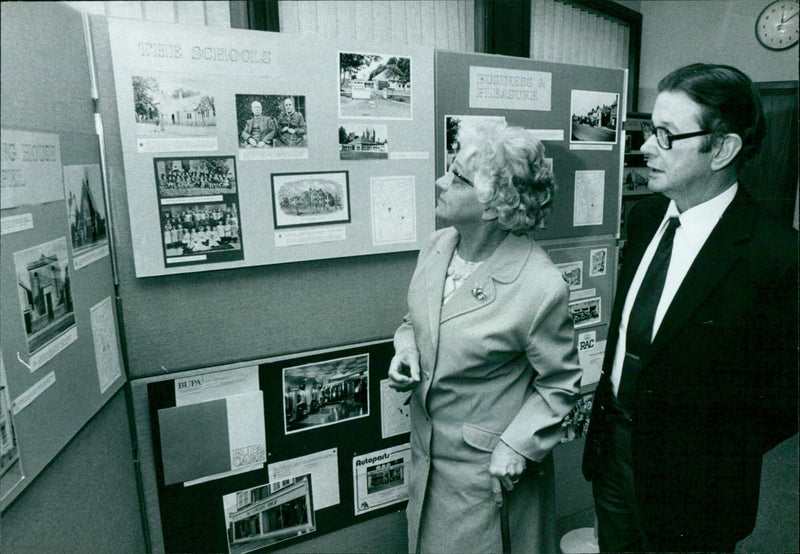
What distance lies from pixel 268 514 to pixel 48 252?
34.7 inches

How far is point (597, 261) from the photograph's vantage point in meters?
1.72

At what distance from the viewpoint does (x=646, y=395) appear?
34.9 inches

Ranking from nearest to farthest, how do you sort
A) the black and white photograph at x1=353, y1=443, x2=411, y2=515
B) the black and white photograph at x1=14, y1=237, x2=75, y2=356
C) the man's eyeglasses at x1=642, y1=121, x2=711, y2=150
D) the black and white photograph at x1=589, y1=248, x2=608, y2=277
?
1. the black and white photograph at x1=14, y1=237, x2=75, y2=356
2. the man's eyeglasses at x1=642, y1=121, x2=711, y2=150
3. the black and white photograph at x1=353, y1=443, x2=411, y2=515
4. the black and white photograph at x1=589, y1=248, x2=608, y2=277

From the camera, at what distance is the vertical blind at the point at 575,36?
1.46 m

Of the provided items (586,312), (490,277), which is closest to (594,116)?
(586,312)

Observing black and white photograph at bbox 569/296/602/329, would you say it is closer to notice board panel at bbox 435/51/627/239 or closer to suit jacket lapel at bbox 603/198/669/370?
notice board panel at bbox 435/51/627/239

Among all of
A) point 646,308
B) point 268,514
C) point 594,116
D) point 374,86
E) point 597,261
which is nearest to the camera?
point 646,308

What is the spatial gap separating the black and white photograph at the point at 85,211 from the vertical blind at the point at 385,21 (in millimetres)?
487

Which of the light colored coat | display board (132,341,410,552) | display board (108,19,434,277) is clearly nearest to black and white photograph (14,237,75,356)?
display board (108,19,434,277)

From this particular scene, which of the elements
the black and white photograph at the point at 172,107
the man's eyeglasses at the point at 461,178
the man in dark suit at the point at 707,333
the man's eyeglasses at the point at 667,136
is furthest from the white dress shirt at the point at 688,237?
the black and white photograph at the point at 172,107

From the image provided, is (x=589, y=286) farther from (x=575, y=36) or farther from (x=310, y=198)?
(x=310, y=198)

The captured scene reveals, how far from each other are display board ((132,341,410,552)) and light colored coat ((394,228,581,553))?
0.28 metres

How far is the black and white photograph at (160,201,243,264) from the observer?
1.10 metres

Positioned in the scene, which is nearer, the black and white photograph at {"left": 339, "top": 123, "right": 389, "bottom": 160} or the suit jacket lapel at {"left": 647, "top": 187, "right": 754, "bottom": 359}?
the suit jacket lapel at {"left": 647, "top": 187, "right": 754, "bottom": 359}
